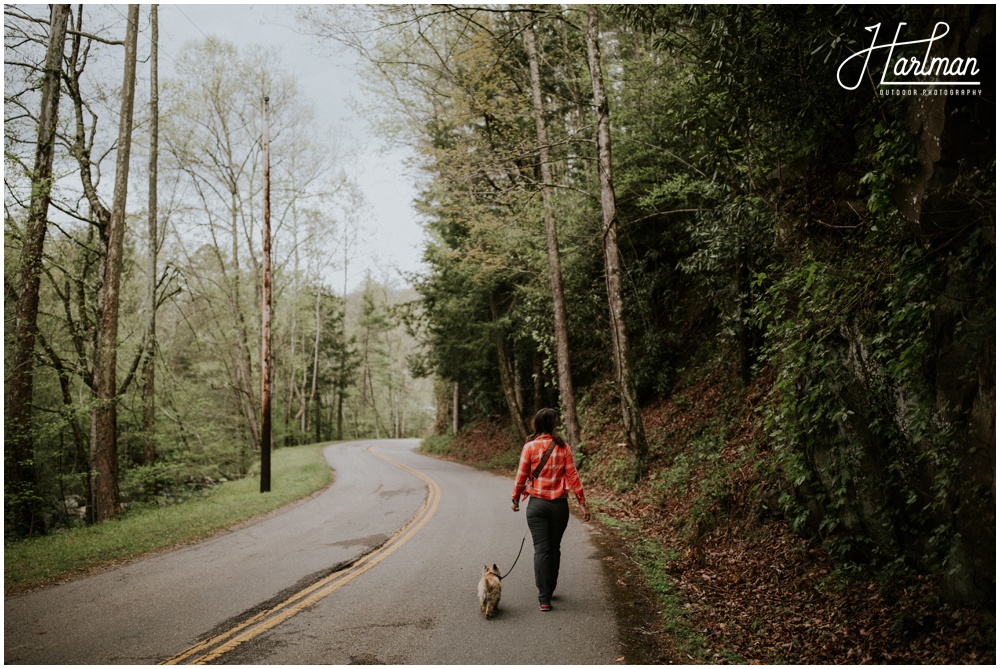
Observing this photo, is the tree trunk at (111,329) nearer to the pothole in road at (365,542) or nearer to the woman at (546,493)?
the pothole in road at (365,542)

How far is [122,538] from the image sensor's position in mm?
8984

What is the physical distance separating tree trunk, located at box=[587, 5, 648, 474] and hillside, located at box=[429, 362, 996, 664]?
0.60m

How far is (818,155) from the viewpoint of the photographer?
236 inches

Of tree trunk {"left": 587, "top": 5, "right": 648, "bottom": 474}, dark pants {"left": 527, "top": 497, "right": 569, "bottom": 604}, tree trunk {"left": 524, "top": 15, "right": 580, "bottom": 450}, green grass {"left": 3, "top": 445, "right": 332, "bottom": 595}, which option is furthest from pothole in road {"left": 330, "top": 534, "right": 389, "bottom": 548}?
tree trunk {"left": 524, "top": 15, "right": 580, "bottom": 450}

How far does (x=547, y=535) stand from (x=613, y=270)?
302 inches

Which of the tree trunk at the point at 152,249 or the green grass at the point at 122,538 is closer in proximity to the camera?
the green grass at the point at 122,538

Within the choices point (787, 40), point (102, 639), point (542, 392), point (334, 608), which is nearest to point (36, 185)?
point (102, 639)

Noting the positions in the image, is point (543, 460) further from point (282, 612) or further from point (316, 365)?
point (316, 365)

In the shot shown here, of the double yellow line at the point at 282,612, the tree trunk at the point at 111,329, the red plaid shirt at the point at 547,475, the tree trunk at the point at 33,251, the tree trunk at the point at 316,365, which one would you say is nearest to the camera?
the double yellow line at the point at 282,612

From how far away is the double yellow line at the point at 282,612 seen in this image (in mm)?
4277

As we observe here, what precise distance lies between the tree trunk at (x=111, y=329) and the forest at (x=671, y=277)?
0.27 feet

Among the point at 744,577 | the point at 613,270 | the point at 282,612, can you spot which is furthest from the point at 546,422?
the point at 613,270

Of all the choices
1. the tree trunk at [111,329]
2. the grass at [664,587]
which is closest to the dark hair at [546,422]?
the grass at [664,587]

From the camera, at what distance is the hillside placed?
395cm
